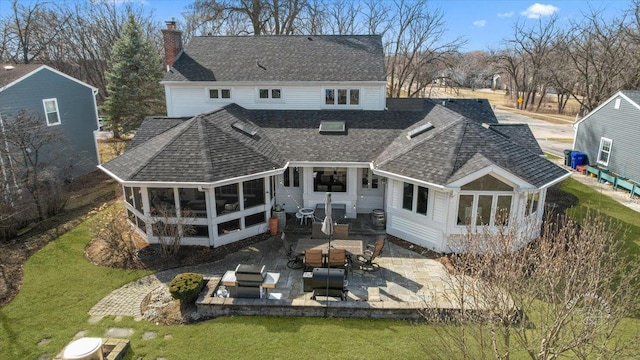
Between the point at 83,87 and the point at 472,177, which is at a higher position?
the point at 83,87

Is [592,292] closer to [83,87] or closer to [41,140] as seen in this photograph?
[41,140]

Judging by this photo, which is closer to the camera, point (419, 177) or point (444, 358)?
point (444, 358)

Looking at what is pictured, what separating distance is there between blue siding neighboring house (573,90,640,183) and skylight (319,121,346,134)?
55.1 ft

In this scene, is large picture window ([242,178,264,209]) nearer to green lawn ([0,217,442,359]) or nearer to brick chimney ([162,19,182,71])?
green lawn ([0,217,442,359])

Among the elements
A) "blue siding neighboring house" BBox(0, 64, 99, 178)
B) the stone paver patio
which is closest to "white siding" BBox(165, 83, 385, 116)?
"blue siding neighboring house" BBox(0, 64, 99, 178)

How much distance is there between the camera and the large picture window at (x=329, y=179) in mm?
17594

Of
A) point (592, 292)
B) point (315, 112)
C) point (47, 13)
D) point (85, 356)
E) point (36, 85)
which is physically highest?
point (47, 13)

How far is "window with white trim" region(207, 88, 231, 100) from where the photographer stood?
2067 cm

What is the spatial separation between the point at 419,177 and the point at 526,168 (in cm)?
417

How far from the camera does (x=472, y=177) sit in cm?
1330

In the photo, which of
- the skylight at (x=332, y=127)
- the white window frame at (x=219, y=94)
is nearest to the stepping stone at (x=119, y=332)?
the skylight at (x=332, y=127)

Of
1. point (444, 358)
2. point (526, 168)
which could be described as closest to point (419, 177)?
point (526, 168)

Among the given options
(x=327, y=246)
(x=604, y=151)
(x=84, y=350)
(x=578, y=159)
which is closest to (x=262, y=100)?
(x=327, y=246)

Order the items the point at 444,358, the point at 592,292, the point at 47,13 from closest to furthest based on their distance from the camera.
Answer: the point at 592,292 < the point at 444,358 < the point at 47,13
